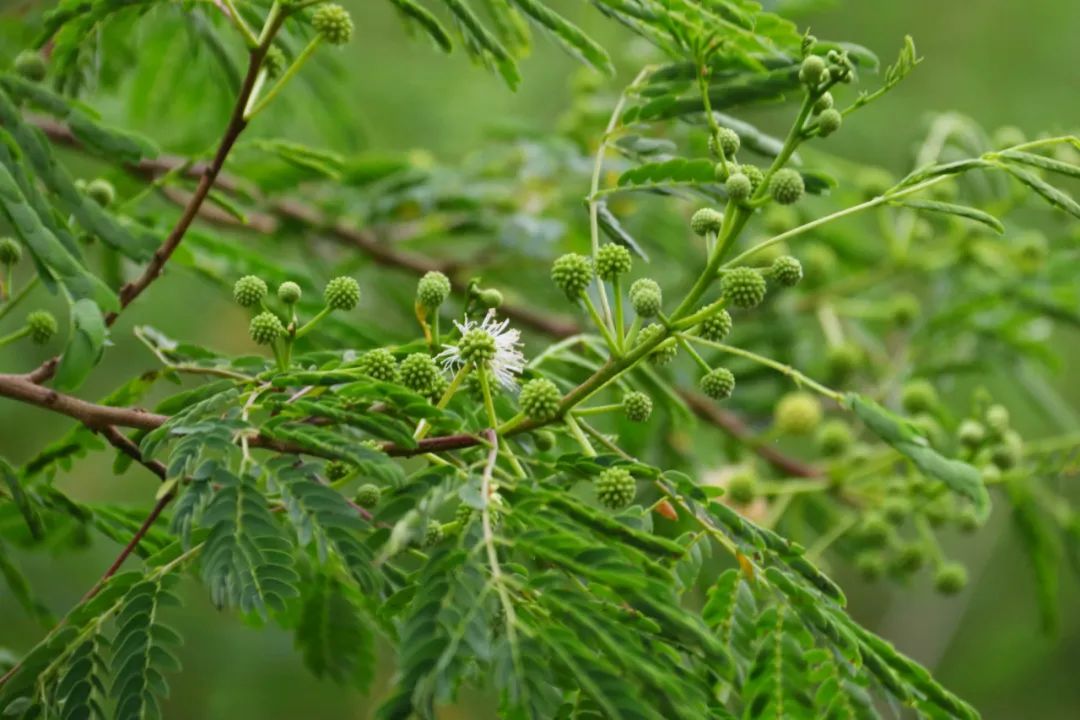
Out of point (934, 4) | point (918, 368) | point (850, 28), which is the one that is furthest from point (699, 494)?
point (934, 4)

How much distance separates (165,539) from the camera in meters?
1.85

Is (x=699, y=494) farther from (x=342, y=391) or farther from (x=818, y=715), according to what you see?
(x=342, y=391)

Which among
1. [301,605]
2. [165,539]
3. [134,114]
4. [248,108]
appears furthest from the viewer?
[134,114]

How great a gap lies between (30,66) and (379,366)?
87 centimetres

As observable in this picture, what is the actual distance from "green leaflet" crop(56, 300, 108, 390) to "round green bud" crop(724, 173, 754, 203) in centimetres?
73

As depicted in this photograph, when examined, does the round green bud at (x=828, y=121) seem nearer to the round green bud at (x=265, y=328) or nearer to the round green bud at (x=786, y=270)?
the round green bud at (x=786, y=270)

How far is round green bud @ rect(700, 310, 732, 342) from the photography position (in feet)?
4.97

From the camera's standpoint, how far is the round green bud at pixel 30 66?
1861mm

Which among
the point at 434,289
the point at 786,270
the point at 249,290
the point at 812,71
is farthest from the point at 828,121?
the point at 249,290

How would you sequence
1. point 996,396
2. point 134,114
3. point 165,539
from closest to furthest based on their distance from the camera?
point 165,539, point 134,114, point 996,396

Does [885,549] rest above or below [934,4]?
below

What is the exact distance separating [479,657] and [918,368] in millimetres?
2558

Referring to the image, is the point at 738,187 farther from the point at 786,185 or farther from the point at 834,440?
the point at 834,440

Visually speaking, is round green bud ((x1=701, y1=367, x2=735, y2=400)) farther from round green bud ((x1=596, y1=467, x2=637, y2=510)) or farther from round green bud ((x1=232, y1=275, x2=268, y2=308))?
round green bud ((x1=232, y1=275, x2=268, y2=308))
